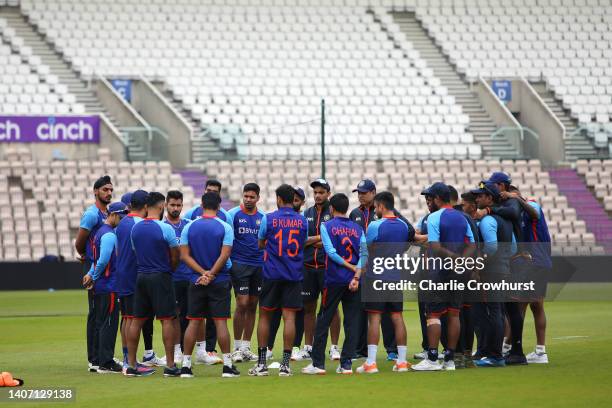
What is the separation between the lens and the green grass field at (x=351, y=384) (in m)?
10.7

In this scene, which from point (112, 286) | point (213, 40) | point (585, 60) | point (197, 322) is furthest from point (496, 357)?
point (585, 60)

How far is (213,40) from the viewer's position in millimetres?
41312

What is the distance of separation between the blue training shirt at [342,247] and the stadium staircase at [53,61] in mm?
24234

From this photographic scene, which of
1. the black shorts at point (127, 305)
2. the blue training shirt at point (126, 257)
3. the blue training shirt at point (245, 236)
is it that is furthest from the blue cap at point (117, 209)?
the blue training shirt at point (245, 236)

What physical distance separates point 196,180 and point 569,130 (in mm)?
13832

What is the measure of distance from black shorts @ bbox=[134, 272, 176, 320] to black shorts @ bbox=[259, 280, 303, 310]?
1.11m

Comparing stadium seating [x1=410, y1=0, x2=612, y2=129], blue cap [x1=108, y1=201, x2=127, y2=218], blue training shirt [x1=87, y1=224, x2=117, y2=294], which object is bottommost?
blue training shirt [x1=87, y1=224, x2=117, y2=294]

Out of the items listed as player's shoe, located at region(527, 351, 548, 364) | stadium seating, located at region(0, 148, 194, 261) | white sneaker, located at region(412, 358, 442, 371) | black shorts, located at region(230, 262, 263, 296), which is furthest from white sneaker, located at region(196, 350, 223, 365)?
stadium seating, located at region(0, 148, 194, 261)

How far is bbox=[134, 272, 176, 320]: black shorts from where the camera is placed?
13.0 m

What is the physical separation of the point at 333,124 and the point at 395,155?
103 inches

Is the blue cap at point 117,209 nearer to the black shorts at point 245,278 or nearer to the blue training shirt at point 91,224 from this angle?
the blue training shirt at point 91,224

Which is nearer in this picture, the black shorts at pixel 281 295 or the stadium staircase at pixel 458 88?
the black shorts at pixel 281 295

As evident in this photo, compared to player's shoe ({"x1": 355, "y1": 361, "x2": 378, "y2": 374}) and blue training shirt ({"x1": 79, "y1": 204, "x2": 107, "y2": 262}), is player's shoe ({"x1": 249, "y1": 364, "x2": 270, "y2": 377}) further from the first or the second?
blue training shirt ({"x1": 79, "y1": 204, "x2": 107, "y2": 262})

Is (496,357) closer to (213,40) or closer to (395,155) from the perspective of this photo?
(395,155)
